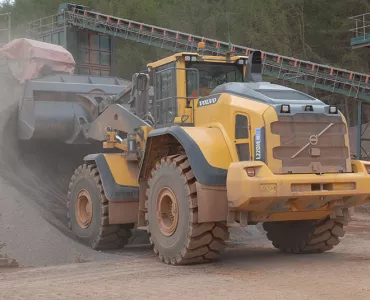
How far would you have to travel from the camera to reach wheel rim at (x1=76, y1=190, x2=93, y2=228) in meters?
10.3

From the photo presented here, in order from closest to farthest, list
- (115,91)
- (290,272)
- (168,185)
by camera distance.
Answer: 1. (290,272)
2. (168,185)
3. (115,91)

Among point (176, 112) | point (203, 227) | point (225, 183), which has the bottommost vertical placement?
point (203, 227)

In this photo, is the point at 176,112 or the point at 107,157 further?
the point at 107,157

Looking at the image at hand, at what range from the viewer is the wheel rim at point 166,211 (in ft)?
27.5

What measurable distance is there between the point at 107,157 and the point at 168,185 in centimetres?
210

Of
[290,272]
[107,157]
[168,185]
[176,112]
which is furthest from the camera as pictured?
[107,157]

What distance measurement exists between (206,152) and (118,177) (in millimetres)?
2511

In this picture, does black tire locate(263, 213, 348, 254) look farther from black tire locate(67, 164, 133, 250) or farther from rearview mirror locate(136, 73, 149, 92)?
rearview mirror locate(136, 73, 149, 92)

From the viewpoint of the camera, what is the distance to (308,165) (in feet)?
25.6

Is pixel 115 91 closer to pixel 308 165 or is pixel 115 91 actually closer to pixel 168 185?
pixel 168 185

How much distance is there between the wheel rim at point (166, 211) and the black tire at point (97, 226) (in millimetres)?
1551

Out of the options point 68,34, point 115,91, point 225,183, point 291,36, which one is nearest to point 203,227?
point 225,183

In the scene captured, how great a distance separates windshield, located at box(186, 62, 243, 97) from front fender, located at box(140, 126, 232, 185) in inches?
38.5

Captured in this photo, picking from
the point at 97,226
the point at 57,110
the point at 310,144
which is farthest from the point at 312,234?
the point at 57,110
